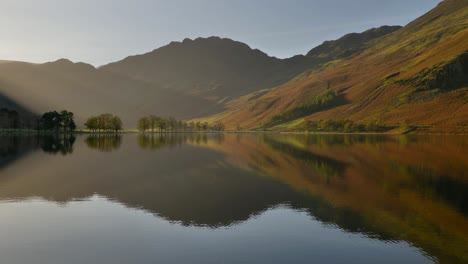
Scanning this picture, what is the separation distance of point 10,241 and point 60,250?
524cm

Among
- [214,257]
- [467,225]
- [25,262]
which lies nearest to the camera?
[25,262]

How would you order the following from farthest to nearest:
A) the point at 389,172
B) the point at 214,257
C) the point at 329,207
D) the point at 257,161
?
1. the point at 257,161
2. the point at 389,172
3. the point at 329,207
4. the point at 214,257

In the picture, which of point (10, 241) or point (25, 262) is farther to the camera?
point (10, 241)

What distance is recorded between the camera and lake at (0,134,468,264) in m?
29.4

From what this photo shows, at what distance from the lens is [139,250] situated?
29.9 meters

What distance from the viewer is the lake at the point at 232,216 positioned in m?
29.4

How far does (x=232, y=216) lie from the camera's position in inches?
1628

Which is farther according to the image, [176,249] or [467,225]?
[467,225]

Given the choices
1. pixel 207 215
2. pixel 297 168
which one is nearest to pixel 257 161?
pixel 297 168

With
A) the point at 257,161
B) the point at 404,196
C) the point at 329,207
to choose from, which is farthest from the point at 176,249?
the point at 257,161

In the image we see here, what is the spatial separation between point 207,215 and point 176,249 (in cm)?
1165

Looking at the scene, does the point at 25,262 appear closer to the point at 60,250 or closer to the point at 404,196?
the point at 60,250

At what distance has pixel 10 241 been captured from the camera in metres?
31.0

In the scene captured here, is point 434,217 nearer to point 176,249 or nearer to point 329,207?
point 329,207
